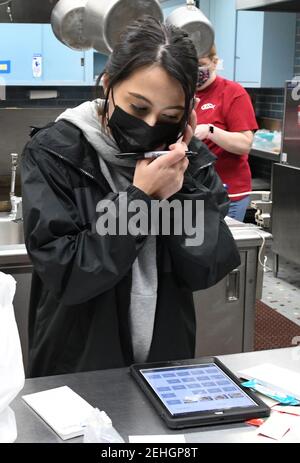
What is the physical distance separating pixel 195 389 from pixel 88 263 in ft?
1.04

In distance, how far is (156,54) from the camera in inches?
51.3

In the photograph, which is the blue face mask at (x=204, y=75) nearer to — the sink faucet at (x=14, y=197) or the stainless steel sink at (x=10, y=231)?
the sink faucet at (x=14, y=197)

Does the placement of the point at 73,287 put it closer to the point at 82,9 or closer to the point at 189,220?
the point at 189,220

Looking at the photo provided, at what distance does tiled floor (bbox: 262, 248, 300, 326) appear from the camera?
4.25 meters

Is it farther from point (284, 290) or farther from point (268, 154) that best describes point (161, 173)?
point (268, 154)

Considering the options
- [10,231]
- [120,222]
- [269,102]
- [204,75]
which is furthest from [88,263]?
[269,102]

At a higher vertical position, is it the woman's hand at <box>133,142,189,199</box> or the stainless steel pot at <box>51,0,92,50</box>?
the stainless steel pot at <box>51,0,92,50</box>

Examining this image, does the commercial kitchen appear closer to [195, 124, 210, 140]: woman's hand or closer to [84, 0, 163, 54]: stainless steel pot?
[84, 0, 163, 54]: stainless steel pot

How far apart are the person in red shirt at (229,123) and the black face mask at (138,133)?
186cm

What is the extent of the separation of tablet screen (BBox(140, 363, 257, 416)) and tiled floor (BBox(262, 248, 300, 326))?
9.40ft

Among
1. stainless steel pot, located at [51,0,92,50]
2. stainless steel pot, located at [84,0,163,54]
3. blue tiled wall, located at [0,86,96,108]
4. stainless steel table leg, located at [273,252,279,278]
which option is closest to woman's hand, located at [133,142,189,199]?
stainless steel pot, located at [84,0,163,54]

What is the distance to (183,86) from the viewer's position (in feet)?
4.31

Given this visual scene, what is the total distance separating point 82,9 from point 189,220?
121 centimetres
